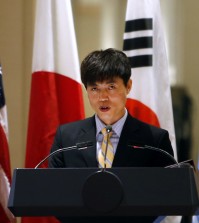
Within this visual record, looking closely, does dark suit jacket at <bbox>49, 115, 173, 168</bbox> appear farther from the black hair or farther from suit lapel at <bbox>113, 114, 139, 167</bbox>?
the black hair

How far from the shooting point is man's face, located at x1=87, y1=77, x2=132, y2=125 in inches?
74.8

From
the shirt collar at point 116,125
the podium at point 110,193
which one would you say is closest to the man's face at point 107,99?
the shirt collar at point 116,125

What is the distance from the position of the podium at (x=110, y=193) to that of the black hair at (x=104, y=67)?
22.6 inches

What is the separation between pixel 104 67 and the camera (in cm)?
189

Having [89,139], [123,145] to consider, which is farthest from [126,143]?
[89,139]

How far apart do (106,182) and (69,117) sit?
4.95 ft

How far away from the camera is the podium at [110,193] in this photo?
1.36m

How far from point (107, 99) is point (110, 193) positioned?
59 centimetres

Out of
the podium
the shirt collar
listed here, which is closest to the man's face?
the shirt collar

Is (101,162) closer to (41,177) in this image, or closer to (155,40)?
(41,177)

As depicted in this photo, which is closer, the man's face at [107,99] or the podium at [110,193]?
the podium at [110,193]

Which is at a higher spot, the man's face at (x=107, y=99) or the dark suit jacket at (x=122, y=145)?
the man's face at (x=107, y=99)

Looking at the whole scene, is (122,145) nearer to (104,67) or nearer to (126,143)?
(126,143)

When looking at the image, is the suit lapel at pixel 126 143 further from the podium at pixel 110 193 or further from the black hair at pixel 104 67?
the podium at pixel 110 193
